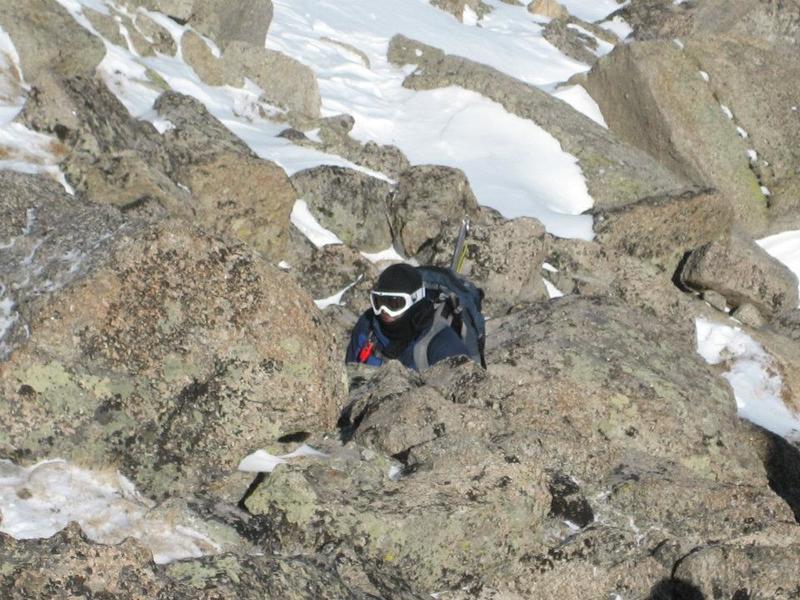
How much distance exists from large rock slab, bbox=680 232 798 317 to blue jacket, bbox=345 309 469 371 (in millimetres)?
8971

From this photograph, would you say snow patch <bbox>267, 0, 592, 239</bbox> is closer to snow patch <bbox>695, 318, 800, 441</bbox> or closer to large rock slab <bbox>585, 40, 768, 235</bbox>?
large rock slab <bbox>585, 40, 768, 235</bbox>

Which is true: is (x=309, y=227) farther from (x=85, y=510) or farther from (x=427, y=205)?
(x=85, y=510)

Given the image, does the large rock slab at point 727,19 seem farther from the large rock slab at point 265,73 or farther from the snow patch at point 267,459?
the snow patch at point 267,459

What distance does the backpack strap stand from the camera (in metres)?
11.1

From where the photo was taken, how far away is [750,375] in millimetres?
16812

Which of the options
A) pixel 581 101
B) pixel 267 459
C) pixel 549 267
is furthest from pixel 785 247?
pixel 267 459

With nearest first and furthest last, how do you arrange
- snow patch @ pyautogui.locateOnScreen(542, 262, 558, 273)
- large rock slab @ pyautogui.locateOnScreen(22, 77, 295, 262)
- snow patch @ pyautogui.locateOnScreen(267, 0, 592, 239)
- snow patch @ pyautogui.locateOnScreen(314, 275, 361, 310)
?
large rock slab @ pyautogui.locateOnScreen(22, 77, 295, 262)
snow patch @ pyautogui.locateOnScreen(314, 275, 361, 310)
snow patch @ pyautogui.locateOnScreen(542, 262, 558, 273)
snow patch @ pyautogui.locateOnScreen(267, 0, 592, 239)

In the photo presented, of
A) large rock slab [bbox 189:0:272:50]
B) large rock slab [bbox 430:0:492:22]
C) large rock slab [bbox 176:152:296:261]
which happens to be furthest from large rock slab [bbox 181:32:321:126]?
large rock slab [bbox 430:0:492:22]

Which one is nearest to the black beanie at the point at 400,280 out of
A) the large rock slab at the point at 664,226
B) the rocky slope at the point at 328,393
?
the rocky slope at the point at 328,393

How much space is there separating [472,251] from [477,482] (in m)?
8.51

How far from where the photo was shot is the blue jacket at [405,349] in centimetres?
1109

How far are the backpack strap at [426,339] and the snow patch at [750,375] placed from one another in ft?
18.3

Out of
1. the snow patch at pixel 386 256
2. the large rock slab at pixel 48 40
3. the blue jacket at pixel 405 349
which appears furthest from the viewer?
the snow patch at pixel 386 256

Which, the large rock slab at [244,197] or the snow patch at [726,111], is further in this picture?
the snow patch at [726,111]
